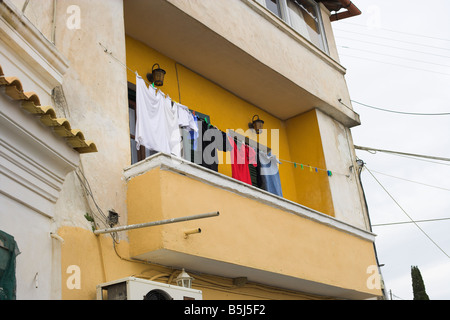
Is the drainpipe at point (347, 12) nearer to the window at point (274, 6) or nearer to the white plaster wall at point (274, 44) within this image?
the white plaster wall at point (274, 44)

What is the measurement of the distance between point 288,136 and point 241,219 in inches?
208

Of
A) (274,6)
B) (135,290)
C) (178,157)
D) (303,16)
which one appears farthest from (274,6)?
(135,290)

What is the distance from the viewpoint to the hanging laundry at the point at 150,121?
27.1ft

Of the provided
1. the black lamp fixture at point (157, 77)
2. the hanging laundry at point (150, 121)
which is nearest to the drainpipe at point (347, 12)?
the black lamp fixture at point (157, 77)

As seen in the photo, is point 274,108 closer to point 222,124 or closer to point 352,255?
point 222,124

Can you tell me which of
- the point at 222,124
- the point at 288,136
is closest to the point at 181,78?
the point at 222,124

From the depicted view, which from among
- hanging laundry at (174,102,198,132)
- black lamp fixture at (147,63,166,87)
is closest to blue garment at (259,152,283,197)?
hanging laundry at (174,102,198,132)

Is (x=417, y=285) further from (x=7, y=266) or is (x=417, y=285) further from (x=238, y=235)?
(x=7, y=266)

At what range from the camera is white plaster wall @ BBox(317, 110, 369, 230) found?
12.1m

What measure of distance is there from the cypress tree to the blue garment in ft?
32.4

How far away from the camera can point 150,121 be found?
337 inches

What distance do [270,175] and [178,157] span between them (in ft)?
14.7

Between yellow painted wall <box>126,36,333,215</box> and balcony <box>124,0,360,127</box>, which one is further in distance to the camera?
yellow painted wall <box>126,36,333,215</box>

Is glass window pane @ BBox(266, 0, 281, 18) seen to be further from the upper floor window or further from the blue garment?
the blue garment
